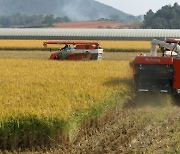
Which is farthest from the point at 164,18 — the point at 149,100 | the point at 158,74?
the point at 158,74

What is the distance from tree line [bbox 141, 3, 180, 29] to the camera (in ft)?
355

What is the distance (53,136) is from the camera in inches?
242

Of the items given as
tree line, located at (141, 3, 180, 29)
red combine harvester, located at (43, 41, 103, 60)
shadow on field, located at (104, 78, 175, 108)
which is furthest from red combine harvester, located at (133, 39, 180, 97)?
tree line, located at (141, 3, 180, 29)

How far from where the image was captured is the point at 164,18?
118 meters

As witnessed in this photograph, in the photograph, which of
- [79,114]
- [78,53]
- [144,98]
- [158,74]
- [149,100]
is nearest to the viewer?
[79,114]

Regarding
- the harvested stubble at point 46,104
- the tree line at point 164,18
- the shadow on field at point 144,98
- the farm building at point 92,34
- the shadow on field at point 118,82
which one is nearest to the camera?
the harvested stubble at point 46,104

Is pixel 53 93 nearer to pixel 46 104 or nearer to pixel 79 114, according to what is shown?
pixel 46 104

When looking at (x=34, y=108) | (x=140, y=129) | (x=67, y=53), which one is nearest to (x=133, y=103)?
(x=140, y=129)

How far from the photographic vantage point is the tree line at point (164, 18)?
108 m

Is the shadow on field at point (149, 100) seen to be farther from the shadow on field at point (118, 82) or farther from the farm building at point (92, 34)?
the farm building at point (92, 34)

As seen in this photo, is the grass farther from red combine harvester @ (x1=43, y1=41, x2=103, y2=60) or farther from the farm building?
the farm building

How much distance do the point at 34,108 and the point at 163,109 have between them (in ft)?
12.4

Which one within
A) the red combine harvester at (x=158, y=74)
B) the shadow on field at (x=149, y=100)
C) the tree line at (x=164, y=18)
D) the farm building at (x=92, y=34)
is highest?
the tree line at (x=164, y=18)

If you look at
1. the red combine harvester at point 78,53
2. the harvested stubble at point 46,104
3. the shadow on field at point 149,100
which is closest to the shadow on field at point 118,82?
the harvested stubble at point 46,104
